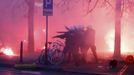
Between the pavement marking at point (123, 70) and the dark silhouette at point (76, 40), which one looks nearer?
the pavement marking at point (123, 70)

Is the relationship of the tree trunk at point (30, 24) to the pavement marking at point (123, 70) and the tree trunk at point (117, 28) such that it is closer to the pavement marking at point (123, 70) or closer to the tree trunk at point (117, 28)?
the tree trunk at point (117, 28)

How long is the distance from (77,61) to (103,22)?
9.87 metres

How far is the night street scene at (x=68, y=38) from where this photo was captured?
17.8m

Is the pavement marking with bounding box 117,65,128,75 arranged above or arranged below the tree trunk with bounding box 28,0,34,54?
below

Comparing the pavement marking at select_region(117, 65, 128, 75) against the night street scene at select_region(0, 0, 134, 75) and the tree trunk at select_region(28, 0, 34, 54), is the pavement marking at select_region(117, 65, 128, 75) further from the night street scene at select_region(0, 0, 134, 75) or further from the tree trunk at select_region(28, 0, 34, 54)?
the tree trunk at select_region(28, 0, 34, 54)

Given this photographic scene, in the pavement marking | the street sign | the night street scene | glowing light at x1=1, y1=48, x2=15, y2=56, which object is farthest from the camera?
glowing light at x1=1, y1=48, x2=15, y2=56

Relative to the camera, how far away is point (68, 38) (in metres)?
19.0


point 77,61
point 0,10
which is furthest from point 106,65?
point 0,10

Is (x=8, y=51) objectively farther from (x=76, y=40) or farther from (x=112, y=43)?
(x=76, y=40)

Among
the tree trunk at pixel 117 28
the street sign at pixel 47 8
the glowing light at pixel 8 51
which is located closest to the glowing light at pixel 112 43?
the tree trunk at pixel 117 28

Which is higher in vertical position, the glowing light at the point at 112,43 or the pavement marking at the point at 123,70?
the glowing light at the point at 112,43

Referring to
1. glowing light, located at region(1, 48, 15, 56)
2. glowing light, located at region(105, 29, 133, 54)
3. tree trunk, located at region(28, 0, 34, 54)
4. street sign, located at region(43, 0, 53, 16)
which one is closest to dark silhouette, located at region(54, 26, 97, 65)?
street sign, located at region(43, 0, 53, 16)

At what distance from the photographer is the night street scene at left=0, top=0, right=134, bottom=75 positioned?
700 inches

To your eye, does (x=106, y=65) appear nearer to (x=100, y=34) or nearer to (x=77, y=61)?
(x=77, y=61)
